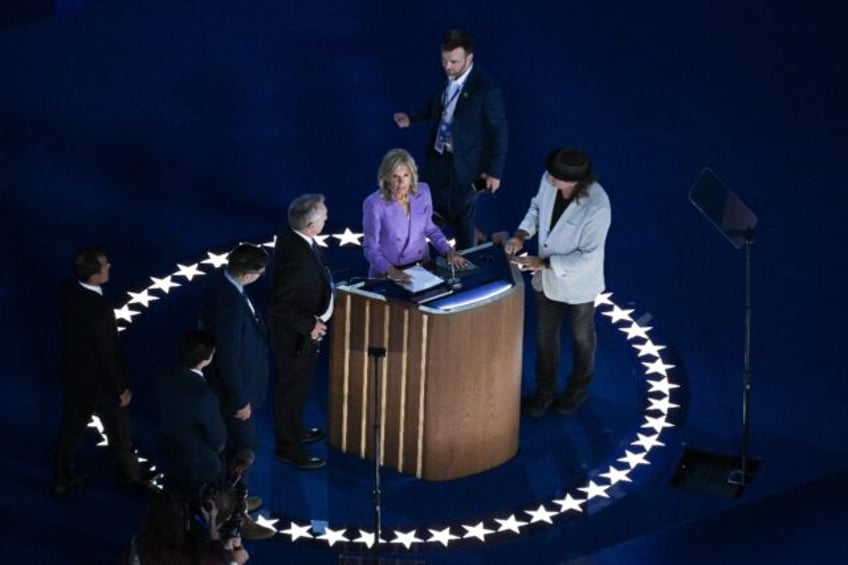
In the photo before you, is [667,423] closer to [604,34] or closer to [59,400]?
[59,400]

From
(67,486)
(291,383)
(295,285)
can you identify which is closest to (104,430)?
(67,486)

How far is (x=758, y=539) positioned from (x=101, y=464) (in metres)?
3.40

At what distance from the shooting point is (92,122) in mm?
13438

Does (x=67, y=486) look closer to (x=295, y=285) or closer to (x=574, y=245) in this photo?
(x=295, y=285)

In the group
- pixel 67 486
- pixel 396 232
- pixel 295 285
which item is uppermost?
pixel 396 232

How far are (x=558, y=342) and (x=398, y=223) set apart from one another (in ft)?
3.88

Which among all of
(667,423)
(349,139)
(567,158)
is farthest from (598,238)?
(349,139)

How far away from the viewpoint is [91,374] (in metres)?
9.24

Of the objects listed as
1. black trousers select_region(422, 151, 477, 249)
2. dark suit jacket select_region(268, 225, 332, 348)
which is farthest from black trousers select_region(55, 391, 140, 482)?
black trousers select_region(422, 151, 477, 249)

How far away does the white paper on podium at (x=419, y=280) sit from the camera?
9492 mm

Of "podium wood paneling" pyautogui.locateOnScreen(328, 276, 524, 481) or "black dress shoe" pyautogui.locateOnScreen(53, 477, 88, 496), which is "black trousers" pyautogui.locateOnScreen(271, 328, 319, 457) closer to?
"podium wood paneling" pyautogui.locateOnScreen(328, 276, 524, 481)

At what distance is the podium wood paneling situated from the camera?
9406mm

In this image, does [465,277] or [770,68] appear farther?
[770,68]

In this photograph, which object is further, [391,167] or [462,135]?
[462,135]
